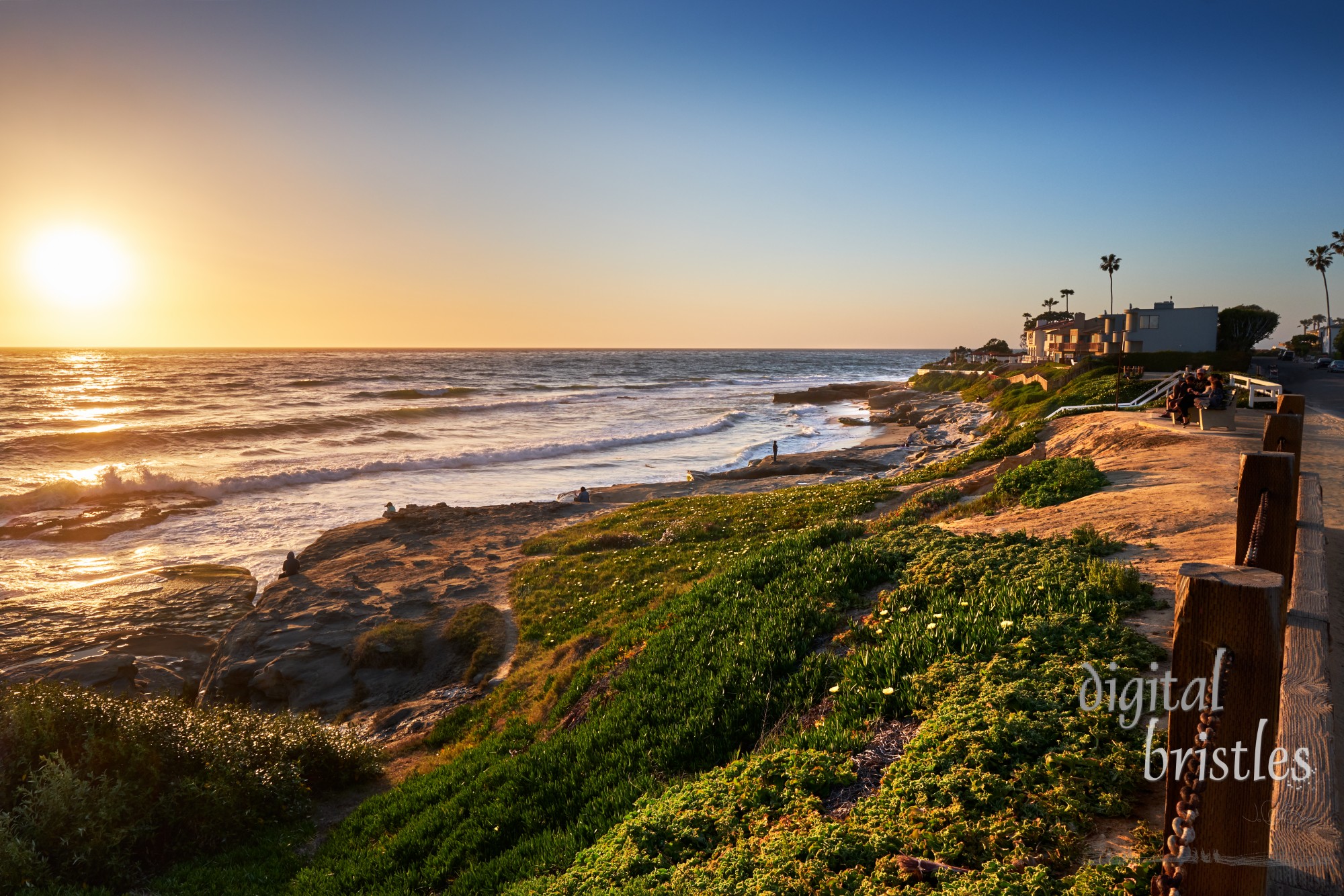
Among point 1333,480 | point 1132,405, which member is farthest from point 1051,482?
point 1132,405

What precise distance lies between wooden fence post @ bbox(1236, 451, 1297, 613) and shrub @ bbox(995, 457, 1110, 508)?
898 centimetres

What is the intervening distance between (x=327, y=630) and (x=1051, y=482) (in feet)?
53.3

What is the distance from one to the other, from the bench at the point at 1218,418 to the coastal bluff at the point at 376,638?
1874 cm

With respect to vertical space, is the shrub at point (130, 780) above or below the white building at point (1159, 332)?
below

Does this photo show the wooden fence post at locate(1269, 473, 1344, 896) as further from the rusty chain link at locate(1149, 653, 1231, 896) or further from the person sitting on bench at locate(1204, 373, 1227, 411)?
the person sitting on bench at locate(1204, 373, 1227, 411)

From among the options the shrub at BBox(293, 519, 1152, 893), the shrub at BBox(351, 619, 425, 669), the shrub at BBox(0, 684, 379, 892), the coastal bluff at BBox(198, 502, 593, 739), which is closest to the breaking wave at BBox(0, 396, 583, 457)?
the coastal bluff at BBox(198, 502, 593, 739)

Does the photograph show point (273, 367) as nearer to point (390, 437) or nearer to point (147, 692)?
point (390, 437)

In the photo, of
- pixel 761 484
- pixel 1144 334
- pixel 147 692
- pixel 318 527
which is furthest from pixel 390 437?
pixel 1144 334

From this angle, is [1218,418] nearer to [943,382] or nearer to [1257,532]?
[1257,532]

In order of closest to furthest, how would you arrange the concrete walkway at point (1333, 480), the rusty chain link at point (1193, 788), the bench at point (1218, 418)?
the rusty chain link at point (1193, 788), the concrete walkway at point (1333, 480), the bench at point (1218, 418)

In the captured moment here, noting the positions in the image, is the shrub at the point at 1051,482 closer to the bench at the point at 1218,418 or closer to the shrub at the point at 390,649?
the bench at the point at 1218,418

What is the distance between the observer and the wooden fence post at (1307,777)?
243 centimetres

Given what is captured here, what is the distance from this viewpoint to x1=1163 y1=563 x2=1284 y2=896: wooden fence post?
2.27 meters

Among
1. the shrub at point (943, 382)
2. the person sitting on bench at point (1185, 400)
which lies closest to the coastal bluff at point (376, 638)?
the person sitting on bench at point (1185, 400)
